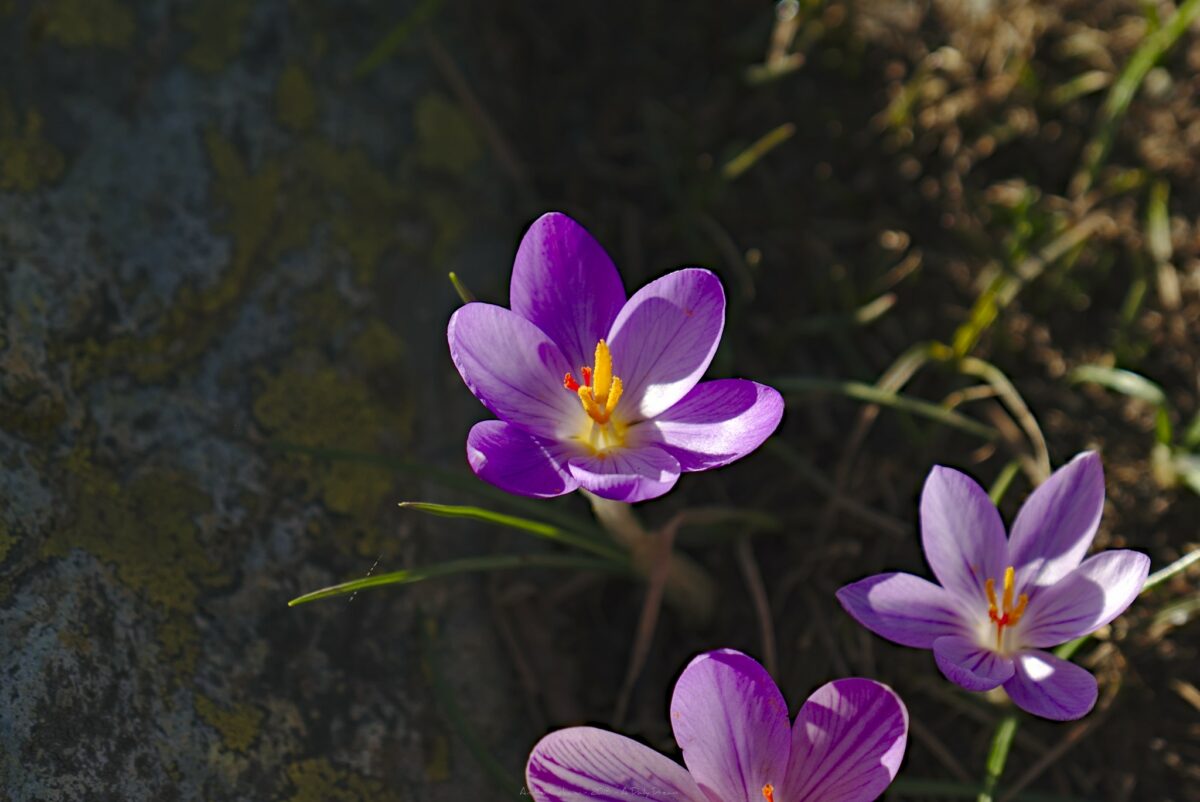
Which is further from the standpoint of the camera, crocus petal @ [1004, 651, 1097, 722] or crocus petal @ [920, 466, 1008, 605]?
crocus petal @ [920, 466, 1008, 605]

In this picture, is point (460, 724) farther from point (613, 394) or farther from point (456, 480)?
A: point (613, 394)

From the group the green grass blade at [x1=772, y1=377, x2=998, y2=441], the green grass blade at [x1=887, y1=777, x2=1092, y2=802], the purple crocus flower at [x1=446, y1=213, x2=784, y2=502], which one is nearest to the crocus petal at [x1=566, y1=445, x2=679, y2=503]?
the purple crocus flower at [x1=446, y1=213, x2=784, y2=502]

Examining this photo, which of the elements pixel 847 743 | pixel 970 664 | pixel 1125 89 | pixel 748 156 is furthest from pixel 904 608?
pixel 1125 89

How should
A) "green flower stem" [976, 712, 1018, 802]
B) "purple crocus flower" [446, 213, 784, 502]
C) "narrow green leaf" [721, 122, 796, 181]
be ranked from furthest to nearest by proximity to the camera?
"narrow green leaf" [721, 122, 796, 181], "green flower stem" [976, 712, 1018, 802], "purple crocus flower" [446, 213, 784, 502]

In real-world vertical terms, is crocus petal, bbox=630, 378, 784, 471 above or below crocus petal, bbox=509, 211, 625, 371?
below

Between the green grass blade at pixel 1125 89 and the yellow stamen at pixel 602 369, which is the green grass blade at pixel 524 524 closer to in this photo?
the yellow stamen at pixel 602 369

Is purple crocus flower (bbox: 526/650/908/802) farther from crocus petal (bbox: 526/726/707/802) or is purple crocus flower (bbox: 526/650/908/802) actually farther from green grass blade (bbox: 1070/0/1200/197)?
green grass blade (bbox: 1070/0/1200/197)
